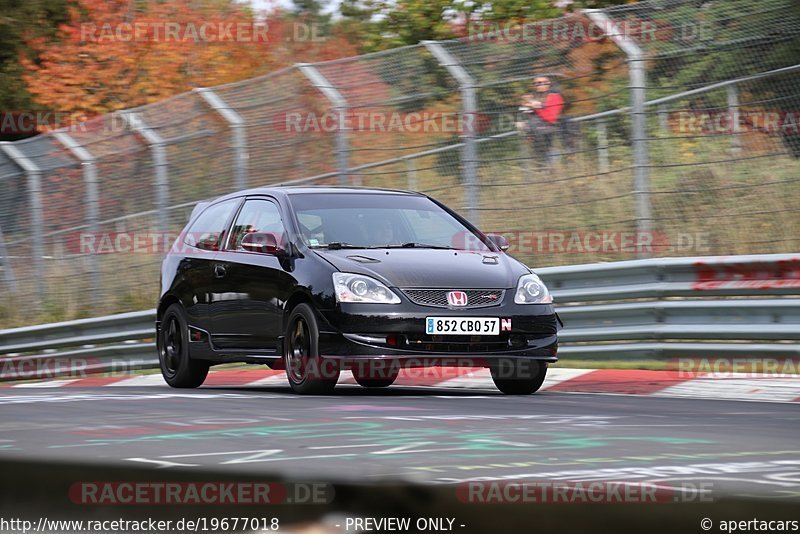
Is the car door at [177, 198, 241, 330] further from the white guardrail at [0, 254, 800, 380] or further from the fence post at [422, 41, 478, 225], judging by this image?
the white guardrail at [0, 254, 800, 380]

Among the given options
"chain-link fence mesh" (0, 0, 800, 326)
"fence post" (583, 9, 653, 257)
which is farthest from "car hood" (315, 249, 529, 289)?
"chain-link fence mesh" (0, 0, 800, 326)

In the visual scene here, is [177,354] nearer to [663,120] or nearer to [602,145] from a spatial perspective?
[602,145]

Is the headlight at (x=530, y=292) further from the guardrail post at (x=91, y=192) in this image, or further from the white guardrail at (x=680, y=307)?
the guardrail post at (x=91, y=192)

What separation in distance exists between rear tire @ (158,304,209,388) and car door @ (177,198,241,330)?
0.59 feet

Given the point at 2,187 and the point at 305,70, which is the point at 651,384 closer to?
the point at 305,70

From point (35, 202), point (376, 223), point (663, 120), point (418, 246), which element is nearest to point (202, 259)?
point (376, 223)

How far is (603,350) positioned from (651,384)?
1.33 m

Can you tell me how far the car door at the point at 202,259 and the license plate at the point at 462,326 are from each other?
2294 millimetres

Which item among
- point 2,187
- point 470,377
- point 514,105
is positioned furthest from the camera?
point 2,187

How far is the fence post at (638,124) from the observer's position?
11461mm

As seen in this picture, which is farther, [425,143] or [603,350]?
[425,143]

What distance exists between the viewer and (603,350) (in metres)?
11.6

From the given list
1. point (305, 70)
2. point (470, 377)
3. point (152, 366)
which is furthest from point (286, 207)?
point (152, 366)

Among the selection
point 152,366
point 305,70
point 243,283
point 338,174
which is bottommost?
point 152,366
